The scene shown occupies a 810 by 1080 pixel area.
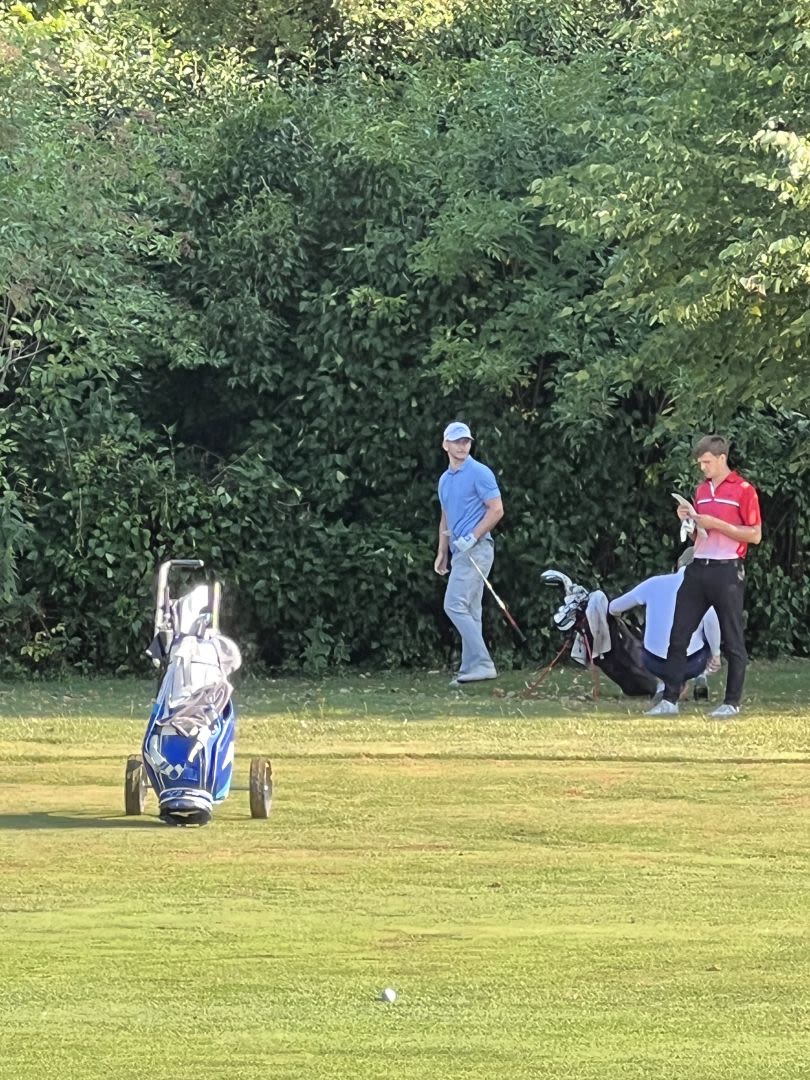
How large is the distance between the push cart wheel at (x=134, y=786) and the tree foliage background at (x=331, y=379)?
326 inches

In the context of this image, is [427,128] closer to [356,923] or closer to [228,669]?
[228,669]

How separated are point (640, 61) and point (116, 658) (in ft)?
23.9

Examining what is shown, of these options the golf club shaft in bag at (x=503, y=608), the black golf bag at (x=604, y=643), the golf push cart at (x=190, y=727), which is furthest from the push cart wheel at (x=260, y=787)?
the golf club shaft in bag at (x=503, y=608)

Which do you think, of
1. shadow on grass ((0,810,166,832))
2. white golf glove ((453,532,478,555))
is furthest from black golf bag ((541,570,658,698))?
shadow on grass ((0,810,166,832))

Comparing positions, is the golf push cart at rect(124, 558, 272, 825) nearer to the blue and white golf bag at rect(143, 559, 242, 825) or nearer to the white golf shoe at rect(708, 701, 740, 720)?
the blue and white golf bag at rect(143, 559, 242, 825)

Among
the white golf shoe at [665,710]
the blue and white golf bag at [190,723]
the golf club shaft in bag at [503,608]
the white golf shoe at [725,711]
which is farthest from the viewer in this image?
the golf club shaft in bag at [503,608]

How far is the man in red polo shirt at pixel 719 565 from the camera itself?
14539 mm

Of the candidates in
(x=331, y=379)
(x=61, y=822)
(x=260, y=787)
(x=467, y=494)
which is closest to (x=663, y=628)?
(x=467, y=494)

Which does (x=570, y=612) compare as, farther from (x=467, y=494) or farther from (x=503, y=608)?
(x=503, y=608)

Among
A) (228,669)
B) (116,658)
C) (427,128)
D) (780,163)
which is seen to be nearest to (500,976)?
(228,669)

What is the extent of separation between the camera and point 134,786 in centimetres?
1027

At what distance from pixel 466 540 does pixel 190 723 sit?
802 centimetres

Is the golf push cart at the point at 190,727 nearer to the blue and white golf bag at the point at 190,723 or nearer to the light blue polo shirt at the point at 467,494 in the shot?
the blue and white golf bag at the point at 190,723

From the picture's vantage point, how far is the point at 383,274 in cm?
1998
